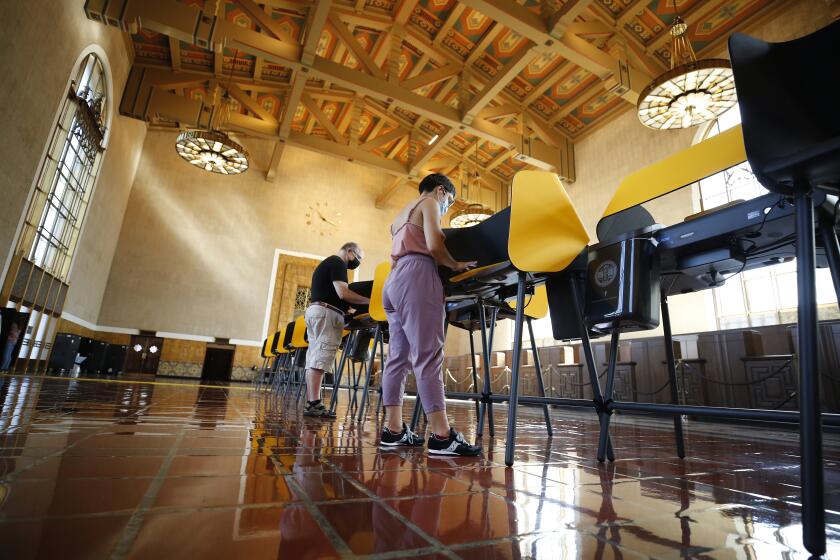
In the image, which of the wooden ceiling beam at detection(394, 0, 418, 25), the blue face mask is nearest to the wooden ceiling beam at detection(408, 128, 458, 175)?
the wooden ceiling beam at detection(394, 0, 418, 25)

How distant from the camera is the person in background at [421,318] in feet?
5.12

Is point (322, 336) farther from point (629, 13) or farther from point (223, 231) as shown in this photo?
point (223, 231)

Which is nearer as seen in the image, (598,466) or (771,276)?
(598,466)

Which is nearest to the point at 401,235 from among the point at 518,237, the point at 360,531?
the point at 518,237

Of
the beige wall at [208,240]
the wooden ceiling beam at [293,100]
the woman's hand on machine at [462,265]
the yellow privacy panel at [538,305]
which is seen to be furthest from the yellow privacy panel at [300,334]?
the beige wall at [208,240]

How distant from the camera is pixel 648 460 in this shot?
162 centimetres

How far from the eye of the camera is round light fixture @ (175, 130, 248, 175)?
354 inches

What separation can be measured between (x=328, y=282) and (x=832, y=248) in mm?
2832

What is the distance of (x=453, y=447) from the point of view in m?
1.52

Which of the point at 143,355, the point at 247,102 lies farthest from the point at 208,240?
the point at 247,102

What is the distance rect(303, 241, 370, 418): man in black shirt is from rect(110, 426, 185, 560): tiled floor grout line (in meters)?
1.98

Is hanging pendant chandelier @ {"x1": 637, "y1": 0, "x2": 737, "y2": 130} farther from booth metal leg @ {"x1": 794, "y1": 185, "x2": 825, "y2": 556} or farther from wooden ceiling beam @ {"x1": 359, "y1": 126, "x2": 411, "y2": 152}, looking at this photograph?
wooden ceiling beam @ {"x1": 359, "y1": 126, "x2": 411, "y2": 152}

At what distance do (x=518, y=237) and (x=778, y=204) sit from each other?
741 millimetres

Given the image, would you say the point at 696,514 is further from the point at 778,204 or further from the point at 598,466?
the point at 778,204
